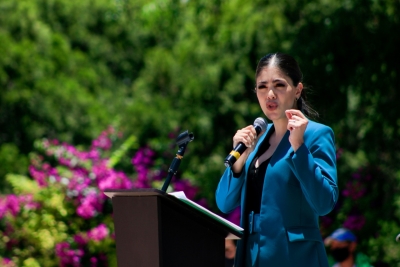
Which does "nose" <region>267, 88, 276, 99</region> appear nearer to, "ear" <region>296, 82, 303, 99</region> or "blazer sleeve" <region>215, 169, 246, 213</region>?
"ear" <region>296, 82, 303, 99</region>

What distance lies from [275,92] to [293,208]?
46 cm

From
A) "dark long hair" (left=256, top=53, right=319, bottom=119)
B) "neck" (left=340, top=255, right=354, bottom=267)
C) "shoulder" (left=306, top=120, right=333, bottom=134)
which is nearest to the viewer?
→ "shoulder" (left=306, top=120, right=333, bottom=134)

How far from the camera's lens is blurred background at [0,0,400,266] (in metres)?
8.31

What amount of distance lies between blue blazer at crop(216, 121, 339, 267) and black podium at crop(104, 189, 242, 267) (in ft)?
0.41

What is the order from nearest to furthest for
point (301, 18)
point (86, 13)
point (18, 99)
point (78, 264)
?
1. point (78, 264)
2. point (301, 18)
3. point (18, 99)
4. point (86, 13)

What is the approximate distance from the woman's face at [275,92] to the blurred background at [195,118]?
16.3ft

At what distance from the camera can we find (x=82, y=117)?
15.2 m

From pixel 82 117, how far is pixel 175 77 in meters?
3.74

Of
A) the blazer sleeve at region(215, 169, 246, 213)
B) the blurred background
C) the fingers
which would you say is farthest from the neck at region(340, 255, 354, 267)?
the fingers

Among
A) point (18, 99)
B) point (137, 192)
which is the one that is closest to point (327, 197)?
point (137, 192)

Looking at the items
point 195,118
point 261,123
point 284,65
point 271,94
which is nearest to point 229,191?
point 261,123

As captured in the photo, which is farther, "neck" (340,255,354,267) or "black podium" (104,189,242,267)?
"neck" (340,255,354,267)

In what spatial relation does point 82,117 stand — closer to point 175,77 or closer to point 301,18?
point 175,77

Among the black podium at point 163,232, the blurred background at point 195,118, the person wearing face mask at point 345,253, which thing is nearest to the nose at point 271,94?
the black podium at point 163,232
